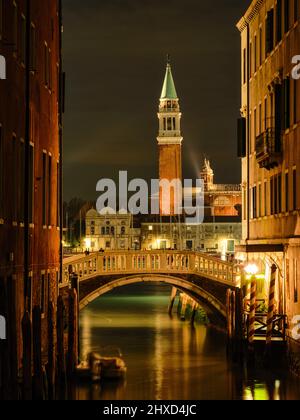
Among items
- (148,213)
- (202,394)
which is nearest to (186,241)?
(148,213)

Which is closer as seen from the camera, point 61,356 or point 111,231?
point 61,356

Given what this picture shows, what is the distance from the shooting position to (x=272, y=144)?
23.8 meters

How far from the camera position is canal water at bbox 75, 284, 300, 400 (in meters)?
20.2

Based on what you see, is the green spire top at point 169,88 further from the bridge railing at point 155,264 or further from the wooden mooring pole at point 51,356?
the wooden mooring pole at point 51,356

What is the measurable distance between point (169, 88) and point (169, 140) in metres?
5.30

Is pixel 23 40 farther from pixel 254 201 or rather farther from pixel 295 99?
pixel 254 201

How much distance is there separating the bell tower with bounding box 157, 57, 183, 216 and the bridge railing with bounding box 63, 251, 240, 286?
73.7 m

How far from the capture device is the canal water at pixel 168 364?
66.2ft

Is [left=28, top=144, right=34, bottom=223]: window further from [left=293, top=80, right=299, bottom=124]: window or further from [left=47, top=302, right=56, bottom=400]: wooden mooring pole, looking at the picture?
[left=293, top=80, right=299, bottom=124]: window

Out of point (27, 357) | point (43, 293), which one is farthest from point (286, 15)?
point (27, 357)

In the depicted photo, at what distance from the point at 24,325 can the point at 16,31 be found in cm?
496

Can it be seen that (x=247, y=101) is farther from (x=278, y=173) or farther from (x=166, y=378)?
(x=166, y=378)

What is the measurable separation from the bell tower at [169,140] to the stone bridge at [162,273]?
7375 cm

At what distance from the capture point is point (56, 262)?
22969mm
